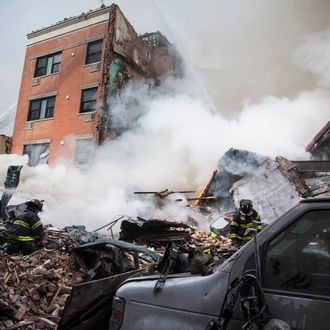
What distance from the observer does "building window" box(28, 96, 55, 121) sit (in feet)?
69.9

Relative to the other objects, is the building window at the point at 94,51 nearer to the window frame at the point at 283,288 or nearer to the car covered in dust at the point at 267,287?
the car covered in dust at the point at 267,287

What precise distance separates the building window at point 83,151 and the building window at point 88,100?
5.93 ft

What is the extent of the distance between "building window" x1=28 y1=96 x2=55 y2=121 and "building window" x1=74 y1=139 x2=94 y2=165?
325cm

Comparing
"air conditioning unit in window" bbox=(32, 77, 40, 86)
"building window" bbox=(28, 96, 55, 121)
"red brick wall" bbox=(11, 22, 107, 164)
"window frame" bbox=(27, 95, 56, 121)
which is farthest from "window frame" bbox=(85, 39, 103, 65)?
"air conditioning unit in window" bbox=(32, 77, 40, 86)

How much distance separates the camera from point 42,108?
71.1 ft

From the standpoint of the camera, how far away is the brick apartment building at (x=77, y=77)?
19.4 m

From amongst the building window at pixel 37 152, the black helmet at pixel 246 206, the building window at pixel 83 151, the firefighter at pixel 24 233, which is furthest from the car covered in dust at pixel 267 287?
the building window at pixel 37 152

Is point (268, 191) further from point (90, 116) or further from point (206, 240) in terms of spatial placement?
point (90, 116)

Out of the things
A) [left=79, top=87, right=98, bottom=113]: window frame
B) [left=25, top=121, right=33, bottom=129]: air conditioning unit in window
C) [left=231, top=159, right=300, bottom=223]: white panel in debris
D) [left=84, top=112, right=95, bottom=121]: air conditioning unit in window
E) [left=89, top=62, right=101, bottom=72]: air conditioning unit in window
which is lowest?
[left=231, top=159, right=300, bottom=223]: white panel in debris

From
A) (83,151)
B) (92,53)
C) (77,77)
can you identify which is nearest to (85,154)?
(83,151)

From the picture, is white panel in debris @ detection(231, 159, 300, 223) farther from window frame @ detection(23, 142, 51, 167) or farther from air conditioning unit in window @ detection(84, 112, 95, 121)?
window frame @ detection(23, 142, 51, 167)

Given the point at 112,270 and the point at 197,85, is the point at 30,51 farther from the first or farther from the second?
the point at 112,270

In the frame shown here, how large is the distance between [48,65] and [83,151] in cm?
679

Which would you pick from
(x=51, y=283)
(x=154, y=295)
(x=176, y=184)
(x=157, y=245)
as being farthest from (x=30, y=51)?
(x=154, y=295)
